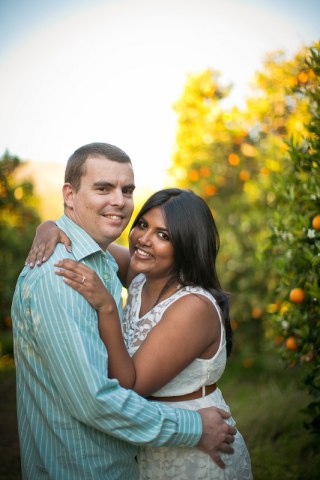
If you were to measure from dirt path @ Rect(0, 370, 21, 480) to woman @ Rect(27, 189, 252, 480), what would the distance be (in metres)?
2.41

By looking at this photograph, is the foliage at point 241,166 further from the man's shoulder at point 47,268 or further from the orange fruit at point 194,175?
the man's shoulder at point 47,268

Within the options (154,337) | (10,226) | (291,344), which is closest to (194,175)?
(10,226)

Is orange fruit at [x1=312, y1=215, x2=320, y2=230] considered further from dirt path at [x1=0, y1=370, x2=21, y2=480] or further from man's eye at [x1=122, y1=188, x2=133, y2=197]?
dirt path at [x1=0, y1=370, x2=21, y2=480]

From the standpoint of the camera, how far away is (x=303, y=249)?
2.83 meters

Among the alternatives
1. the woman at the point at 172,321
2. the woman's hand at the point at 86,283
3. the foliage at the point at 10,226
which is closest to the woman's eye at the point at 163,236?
the woman at the point at 172,321

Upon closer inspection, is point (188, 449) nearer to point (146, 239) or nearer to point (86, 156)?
point (146, 239)

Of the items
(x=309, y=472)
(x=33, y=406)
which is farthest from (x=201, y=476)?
(x=309, y=472)

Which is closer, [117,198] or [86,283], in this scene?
[86,283]

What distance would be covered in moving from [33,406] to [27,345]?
31cm

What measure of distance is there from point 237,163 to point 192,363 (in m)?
3.93

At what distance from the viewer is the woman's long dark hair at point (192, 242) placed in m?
2.53

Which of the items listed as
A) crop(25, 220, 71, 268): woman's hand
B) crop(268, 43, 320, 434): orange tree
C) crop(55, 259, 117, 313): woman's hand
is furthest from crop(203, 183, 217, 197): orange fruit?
crop(55, 259, 117, 313): woman's hand

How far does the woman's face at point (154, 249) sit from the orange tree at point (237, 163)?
2.91 m

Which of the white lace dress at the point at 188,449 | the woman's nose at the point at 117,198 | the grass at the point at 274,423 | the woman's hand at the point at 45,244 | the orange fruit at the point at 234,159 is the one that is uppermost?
the orange fruit at the point at 234,159
